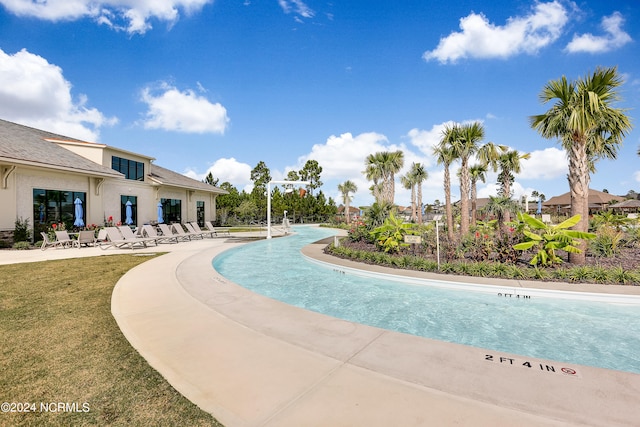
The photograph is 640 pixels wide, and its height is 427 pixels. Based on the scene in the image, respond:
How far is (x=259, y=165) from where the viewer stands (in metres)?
56.6

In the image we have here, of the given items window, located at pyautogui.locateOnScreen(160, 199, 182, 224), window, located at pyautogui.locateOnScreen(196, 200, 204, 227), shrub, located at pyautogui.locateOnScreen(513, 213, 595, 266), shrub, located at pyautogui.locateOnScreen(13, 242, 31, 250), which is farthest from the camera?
window, located at pyautogui.locateOnScreen(196, 200, 204, 227)

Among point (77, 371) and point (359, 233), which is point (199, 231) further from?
point (77, 371)

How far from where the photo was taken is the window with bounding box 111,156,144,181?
21.0 m

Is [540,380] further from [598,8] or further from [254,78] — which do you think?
[254,78]

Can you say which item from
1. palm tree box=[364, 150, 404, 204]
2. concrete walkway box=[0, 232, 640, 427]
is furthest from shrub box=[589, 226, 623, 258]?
palm tree box=[364, 150, 404, 204]

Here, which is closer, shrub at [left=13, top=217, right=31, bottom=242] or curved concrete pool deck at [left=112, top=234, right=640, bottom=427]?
curved concrete pool deck at [left=112, top=234, right=640, bottom=427]

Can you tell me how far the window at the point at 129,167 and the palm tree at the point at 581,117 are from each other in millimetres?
25071

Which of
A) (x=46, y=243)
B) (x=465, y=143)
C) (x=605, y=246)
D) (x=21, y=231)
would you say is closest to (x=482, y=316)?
(x=605, y=246)

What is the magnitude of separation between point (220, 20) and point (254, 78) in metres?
5.57

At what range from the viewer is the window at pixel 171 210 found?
25.4 metres

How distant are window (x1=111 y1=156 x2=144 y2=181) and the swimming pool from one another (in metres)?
17.7

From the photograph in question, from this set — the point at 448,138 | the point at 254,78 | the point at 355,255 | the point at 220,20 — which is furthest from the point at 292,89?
the point at 355,255

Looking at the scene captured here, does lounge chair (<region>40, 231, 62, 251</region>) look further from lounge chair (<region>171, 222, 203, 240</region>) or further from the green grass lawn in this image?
the green grass lawn

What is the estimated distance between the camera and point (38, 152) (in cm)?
1582
